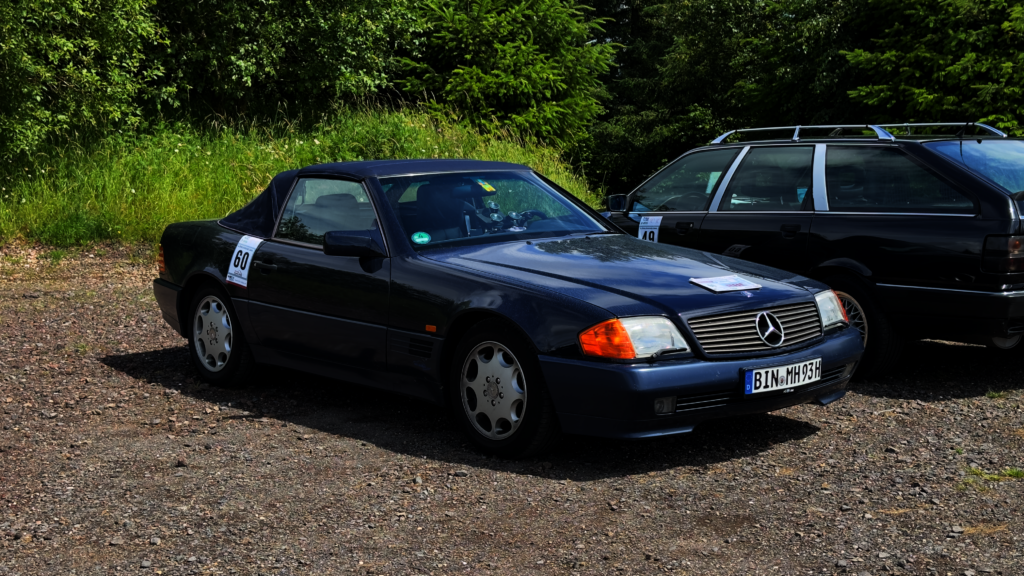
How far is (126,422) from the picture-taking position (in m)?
6.31

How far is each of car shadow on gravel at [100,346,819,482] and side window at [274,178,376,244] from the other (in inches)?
39.6

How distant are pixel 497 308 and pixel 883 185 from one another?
3190 mm

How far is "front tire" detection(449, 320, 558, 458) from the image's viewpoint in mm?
5195

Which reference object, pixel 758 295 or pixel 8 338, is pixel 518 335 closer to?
pixel 758 295

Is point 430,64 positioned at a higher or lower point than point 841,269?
higher

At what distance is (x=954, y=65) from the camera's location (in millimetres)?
18641

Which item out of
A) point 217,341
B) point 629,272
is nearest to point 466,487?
point 629,272

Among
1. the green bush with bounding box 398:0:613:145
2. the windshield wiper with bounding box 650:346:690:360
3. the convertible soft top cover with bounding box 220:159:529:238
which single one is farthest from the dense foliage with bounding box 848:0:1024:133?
the windshield wiper with bounding box 650:346:690:360

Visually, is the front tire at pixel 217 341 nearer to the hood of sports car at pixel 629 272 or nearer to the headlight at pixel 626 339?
the hood of sports car at pixel 629 272

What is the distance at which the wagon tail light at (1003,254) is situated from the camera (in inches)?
253

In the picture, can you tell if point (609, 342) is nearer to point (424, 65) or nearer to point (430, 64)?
point (424, 65)

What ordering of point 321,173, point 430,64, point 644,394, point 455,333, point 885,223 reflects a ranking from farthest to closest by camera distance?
point 430,64 → point 885,223 → point 321,173 → point 455,333 → point 644,394

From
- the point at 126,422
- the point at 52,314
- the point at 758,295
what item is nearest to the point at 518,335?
the point at 758,295

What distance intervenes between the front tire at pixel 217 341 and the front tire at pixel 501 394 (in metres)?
1.95
